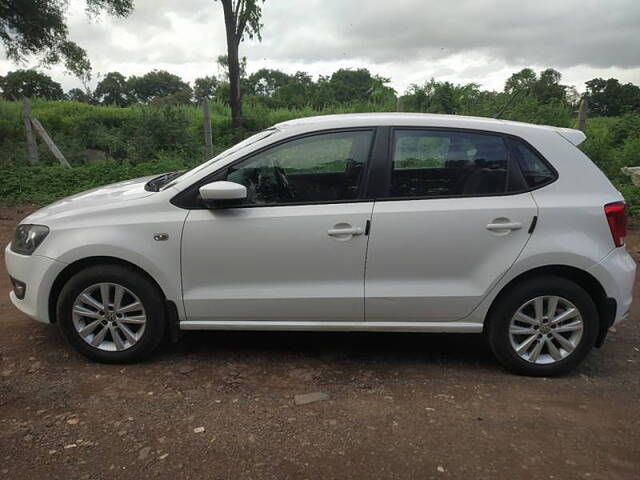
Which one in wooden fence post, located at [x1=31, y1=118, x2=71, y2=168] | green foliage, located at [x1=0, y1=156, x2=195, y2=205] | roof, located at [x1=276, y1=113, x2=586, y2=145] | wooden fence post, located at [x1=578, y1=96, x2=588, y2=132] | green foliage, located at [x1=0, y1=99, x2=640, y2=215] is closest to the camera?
roof, located at [x1=276, y1=113, x2=586, y2=145]

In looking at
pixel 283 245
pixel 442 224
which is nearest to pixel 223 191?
pixel 283 245

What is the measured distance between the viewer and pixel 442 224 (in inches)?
126

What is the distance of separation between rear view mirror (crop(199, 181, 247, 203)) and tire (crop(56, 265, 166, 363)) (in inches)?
29.0

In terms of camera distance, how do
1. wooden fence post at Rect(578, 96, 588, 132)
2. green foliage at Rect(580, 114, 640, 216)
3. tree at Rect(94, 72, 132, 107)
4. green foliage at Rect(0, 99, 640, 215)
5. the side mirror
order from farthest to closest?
tree at Rect(94, 72, 132, 107) → green foliage at Rect(0, 99, 640, 215) → wooden fence post at Rect(578, 96, 588, 132) → green foliage at Rect(580, 114, 640, 216) → the side mirror

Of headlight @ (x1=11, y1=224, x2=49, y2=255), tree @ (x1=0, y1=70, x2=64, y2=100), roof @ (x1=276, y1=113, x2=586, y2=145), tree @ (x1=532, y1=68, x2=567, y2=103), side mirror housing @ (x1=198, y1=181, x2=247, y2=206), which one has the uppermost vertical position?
tree @ (x1=0, y1=70, x2=64, y2=100)

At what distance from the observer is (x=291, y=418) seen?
2.87 m

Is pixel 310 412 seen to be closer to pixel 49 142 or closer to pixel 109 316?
pixel 109 316

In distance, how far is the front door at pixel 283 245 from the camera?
3232 millimetres

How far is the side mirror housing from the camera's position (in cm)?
316

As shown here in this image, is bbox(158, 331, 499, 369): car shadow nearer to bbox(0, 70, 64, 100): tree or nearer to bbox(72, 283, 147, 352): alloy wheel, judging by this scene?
bbox(72, 283, 147, 352): alloy wheel

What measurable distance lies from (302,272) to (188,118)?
10.2 metres

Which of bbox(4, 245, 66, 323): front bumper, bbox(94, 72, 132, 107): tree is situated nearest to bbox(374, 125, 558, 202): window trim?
bbox(4, 245, 66, 323): front bumper

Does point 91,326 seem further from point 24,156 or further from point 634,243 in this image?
point 24,156

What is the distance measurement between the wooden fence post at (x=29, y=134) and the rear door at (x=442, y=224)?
991 centimetres
